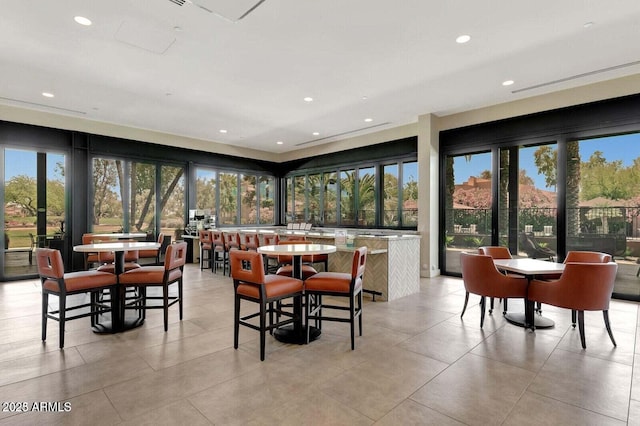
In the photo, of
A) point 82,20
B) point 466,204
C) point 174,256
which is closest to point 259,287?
point 174,256

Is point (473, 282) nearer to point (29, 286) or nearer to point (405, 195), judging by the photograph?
point (405, 195)

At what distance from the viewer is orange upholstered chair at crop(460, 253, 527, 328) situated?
3.82 metres

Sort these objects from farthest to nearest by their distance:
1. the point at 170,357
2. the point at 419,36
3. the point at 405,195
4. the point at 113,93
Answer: the point at 405,195
the point at 113,93
the point at 419,36
the point at 170,357

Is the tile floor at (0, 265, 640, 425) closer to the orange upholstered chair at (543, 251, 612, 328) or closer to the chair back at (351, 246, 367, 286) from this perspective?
the orange upholstered chair at (543, 251, 612, 328)

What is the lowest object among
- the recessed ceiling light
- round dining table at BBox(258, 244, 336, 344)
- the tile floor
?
the tile floor

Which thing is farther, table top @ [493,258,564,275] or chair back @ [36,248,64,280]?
table top @ [493,258,564,275]

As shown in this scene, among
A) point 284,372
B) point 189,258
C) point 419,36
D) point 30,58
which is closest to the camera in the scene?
point 284,372

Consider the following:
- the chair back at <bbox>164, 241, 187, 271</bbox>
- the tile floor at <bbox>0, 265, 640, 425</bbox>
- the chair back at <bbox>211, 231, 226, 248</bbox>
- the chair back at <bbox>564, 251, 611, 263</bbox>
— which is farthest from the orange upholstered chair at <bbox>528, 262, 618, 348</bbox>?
the chair back at <bbox>211, 231, 226, 248</bbox>

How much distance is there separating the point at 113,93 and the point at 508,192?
7.75 metres

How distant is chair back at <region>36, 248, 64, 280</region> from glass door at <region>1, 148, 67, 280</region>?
3804 mm

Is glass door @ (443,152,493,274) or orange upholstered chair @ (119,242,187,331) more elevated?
glass door @ (443,152,493,274)

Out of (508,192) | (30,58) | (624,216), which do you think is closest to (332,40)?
(30,58)

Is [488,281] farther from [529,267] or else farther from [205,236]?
[205,236]

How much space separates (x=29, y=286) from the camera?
6.22 meters
